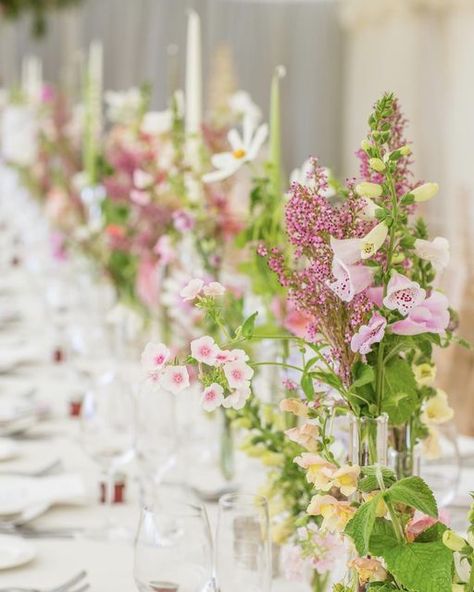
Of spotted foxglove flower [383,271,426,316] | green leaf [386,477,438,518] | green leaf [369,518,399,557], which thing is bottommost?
green leaf [369,518,399,557]

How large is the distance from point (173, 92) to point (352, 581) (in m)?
1.34

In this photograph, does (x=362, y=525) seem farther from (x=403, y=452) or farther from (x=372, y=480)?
(x=403, y=452)

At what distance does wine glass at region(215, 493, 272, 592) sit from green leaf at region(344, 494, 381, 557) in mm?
199

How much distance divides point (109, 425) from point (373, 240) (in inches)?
34.9

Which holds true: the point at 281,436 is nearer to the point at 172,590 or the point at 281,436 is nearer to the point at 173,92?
the point at 172,590

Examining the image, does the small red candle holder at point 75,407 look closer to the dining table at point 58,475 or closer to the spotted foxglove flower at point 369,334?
the dining table at point 58,475

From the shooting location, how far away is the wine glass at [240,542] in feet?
3.74

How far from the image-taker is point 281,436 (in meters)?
1.45

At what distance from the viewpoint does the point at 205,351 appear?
997mm

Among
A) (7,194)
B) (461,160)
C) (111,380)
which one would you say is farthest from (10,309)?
(461,160)

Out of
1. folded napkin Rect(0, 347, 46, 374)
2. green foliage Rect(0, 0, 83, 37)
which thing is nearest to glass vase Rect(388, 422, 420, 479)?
folded napkin Rect(0, 347, 46, 374)

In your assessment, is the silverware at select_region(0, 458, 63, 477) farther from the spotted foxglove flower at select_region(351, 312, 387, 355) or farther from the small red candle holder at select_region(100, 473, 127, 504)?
the spotted foxglove flower at select_region(351, 312, 387, 355)

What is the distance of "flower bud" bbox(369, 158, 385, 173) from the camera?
996 mm

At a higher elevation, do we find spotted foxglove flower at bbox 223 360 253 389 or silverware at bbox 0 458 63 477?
spotted foxglove flower at bbox 223 360 253 389
